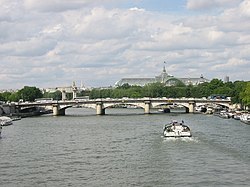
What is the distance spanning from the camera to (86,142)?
42.3 m

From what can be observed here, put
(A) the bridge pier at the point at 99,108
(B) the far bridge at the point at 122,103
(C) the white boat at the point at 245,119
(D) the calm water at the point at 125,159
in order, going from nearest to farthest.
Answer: (D) the calm water at the point at 125,159, (C) the white boat at the point at 245,119, (A) the bridge pier at the point at 99,108, (B) the far bridge at the point at 122,103

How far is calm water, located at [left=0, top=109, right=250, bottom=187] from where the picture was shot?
2659cm

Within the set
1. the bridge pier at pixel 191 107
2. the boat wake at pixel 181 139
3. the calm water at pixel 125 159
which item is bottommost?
the calm water at pixel 125 159

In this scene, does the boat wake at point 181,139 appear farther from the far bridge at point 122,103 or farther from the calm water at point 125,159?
the far bridge at point 122,103

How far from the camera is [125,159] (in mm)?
33000

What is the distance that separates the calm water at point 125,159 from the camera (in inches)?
1047

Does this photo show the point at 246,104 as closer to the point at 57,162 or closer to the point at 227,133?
the point at 227,133

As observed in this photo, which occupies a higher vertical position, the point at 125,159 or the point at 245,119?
the point at 245,119

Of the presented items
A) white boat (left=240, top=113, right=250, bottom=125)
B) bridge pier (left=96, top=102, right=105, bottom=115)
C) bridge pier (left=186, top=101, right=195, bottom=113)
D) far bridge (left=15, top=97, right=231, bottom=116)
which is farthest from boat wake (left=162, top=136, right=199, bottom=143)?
bridge pier (left=186, top=101, right=195, bottom=113)

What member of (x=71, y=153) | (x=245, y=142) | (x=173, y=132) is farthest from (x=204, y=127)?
(x=71, y=153)

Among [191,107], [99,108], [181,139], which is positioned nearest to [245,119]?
[181,139]

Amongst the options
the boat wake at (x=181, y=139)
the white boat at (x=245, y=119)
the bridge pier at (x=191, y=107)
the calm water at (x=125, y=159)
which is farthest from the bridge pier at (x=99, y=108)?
the boat wake at (x=181, y=139)

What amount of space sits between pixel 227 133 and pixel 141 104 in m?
41.2

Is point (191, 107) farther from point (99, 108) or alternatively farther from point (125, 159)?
point (125, 159)
